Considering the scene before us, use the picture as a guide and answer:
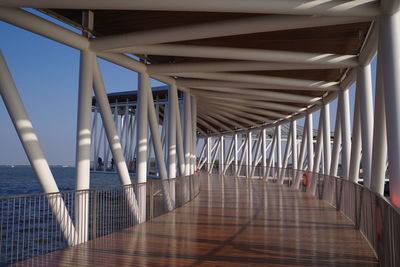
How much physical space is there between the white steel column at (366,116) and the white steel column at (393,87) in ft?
11.8

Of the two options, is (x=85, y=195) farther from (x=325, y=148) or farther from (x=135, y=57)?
(x=325, y=148)

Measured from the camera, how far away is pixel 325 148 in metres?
19.3

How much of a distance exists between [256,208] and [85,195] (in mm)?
6906

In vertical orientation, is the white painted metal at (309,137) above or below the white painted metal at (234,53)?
below

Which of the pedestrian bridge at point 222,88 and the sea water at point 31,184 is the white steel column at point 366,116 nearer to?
the pedestrian bridge at point 222,88

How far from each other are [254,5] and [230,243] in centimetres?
469

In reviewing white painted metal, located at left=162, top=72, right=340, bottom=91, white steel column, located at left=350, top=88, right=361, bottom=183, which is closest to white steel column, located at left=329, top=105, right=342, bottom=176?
white painted metal, located at left=162, top=72, right=340, bottom=91

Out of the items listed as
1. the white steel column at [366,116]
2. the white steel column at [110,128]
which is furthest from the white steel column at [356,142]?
the white steel column at [110,128]

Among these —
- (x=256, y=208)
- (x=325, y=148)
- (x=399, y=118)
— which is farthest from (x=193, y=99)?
(x=399, y=118)

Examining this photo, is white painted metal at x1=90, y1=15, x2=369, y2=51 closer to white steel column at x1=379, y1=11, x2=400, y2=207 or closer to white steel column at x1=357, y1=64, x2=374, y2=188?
white steel column at x1=379, y1=11, x2=400, y2=207

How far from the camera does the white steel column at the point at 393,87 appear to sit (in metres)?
7.49

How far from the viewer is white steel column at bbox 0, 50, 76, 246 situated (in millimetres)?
8422

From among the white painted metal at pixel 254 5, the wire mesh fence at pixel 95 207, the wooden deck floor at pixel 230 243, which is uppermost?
the white painted metal at pixel 254 5

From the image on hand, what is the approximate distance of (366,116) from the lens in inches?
439
